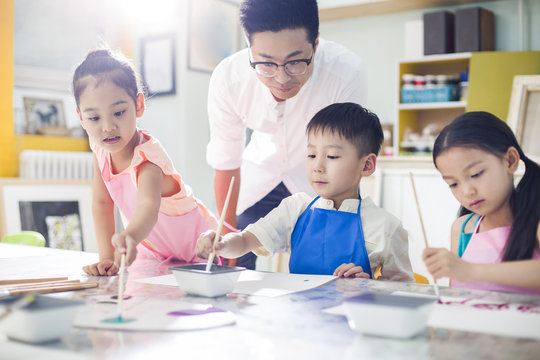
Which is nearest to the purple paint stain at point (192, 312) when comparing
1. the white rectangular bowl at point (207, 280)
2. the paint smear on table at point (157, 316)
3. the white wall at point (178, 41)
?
the paint smear on table at point (157, 316)

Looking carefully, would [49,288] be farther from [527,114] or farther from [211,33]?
[211,33]

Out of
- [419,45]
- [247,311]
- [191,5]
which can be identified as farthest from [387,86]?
[247,311]

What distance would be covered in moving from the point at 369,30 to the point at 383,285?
344 centimetres

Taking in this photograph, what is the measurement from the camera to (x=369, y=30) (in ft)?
13.8

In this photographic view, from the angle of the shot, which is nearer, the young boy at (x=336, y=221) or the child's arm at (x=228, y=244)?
the child's arm at (x=228, y=244)

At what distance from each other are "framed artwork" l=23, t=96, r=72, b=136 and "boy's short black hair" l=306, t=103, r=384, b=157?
9.10 ft

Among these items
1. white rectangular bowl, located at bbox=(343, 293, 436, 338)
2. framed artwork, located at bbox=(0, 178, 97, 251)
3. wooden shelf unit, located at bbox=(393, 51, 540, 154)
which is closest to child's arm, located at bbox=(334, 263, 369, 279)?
white rectangular bowl, located at bbox=(343, 293, 436, 338)

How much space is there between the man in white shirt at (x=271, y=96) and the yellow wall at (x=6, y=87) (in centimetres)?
192

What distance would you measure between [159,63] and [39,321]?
3.56m

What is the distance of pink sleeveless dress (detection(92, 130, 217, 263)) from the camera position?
1.53 m

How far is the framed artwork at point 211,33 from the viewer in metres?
3.96

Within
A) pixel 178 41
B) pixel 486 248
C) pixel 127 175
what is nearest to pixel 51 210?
pixel 178 41

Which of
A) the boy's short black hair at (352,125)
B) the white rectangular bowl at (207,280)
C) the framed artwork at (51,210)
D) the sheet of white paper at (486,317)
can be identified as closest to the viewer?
the sheet of white paper at (486,317)

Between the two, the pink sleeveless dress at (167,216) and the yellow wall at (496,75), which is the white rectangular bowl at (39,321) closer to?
the pink sleeveless dress at (167,216)
